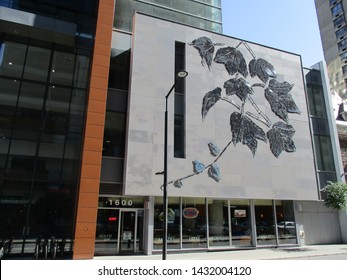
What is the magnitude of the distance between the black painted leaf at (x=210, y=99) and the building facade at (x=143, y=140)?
87 millimetres

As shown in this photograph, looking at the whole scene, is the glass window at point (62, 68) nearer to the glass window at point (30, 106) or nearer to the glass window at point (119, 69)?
the glass window at point (30, 106)

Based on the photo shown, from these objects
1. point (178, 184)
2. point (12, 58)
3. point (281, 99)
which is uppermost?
point (12, 58)

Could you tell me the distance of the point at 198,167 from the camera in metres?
18.9

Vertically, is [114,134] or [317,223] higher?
[114,134]

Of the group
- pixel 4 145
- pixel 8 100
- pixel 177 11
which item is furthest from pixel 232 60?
pixel 4 145

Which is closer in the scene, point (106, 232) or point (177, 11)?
point (106, 232)

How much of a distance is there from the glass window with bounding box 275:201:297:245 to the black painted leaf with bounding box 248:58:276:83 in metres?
10.3

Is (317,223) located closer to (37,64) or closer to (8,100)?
(37,64)

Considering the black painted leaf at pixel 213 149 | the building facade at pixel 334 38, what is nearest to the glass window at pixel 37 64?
the black painted leaf at pixel 213 149

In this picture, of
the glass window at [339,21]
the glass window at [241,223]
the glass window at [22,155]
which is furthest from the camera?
the glass window at [339,21]

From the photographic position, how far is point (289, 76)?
24.5 meters

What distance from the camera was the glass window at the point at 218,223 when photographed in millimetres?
19267

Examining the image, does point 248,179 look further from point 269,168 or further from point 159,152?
point 159,152

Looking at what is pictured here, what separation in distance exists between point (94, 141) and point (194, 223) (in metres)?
8.62
